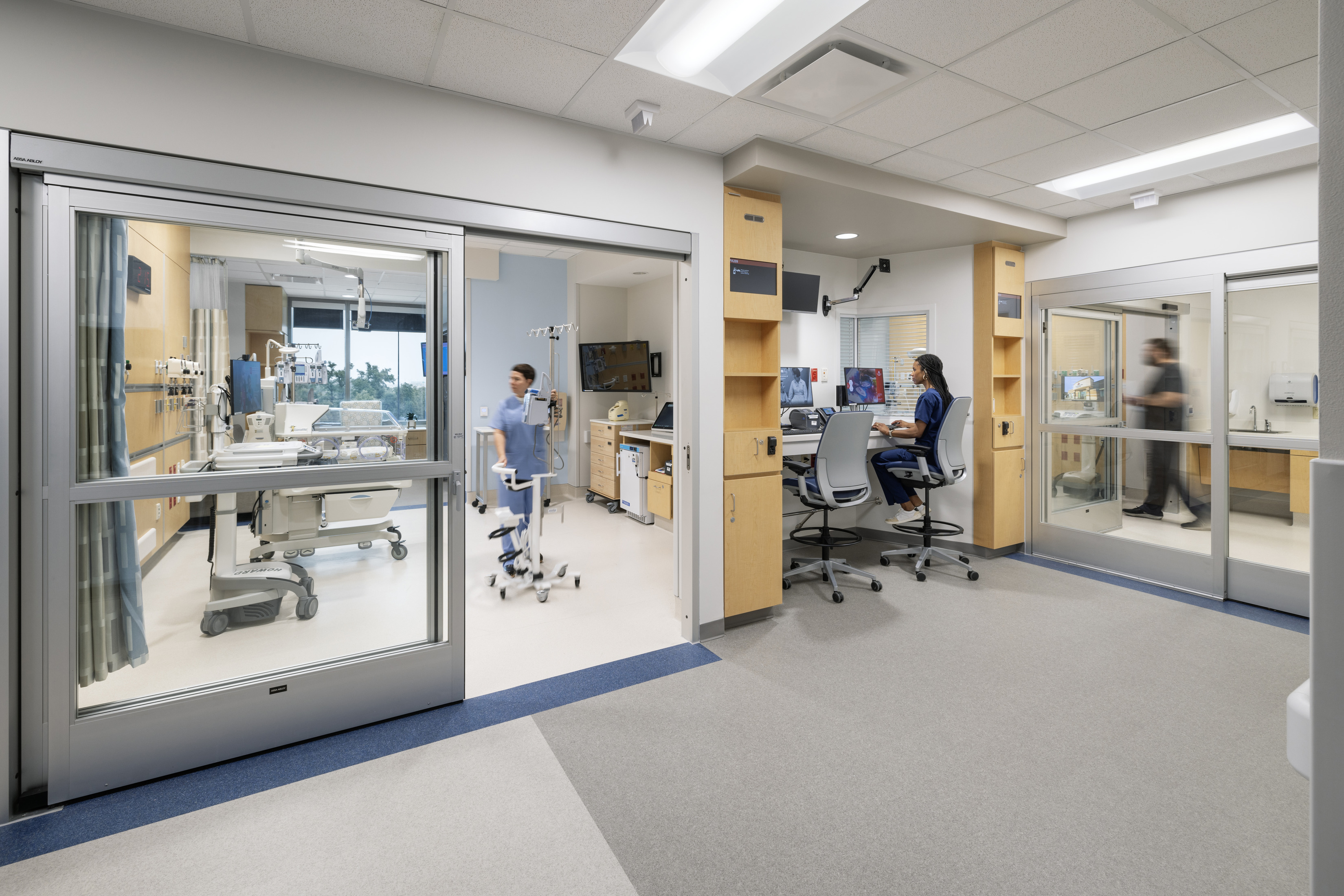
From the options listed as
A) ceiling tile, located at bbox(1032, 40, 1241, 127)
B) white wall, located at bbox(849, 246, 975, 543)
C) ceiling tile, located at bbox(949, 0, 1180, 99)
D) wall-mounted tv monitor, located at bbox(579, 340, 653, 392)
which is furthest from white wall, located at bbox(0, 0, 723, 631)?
wall-mounted tv monitor, located at bbox(579, 340, 653, 392)

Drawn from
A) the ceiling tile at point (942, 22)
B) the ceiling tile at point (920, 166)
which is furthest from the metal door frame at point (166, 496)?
the ceiling tile at point (920, 166)

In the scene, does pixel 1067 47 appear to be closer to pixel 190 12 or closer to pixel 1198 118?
pixel 1198 118

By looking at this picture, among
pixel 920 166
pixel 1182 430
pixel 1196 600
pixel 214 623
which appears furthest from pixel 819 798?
pixel 1182 430

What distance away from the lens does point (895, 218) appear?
13.0 ft

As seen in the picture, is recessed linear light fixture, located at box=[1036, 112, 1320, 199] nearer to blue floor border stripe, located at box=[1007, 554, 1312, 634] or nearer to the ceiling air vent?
the ceiling air vent

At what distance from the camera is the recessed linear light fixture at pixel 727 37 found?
84.5 inches

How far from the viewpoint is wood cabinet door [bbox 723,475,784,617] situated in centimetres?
332

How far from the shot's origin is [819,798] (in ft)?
6.42

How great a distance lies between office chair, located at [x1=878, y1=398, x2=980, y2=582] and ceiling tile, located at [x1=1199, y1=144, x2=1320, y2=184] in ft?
5.88

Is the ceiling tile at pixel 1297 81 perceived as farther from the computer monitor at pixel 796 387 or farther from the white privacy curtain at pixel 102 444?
the white privacy curtain at pixel 102 444

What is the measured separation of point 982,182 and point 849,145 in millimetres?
1086

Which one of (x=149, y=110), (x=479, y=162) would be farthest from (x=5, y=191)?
(x=479, y=162)

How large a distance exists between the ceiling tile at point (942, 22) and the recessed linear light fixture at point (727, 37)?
0.11m

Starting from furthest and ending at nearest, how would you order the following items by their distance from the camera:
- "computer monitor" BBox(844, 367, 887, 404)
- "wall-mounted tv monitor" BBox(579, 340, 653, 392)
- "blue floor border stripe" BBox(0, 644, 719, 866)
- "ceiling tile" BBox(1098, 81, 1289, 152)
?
"wall-mounted tv monitor" BBox(579, 340, 653, 392), "computer monitor" BBox(844, 367, 887, 404), "ceiling tile" BBox(1098, 81, 1289, 152), "blue floor border stripe" BBox(0, 644, 719, 866)
